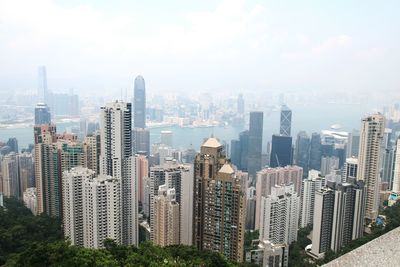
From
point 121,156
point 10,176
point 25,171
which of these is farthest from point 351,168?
point 10,176

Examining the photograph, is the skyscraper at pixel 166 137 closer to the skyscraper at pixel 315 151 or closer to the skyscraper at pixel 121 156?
the skyscraper at pixel 315 151

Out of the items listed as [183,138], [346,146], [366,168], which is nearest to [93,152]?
[183,138]

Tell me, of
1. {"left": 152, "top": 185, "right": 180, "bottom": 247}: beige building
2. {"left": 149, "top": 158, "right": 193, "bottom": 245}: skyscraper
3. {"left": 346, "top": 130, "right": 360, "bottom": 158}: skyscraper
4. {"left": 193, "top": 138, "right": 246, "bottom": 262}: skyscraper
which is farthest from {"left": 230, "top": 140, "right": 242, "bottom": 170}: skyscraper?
{"left": 193, "top": 138, "right": 246, "bottom": 262}: skyscraper

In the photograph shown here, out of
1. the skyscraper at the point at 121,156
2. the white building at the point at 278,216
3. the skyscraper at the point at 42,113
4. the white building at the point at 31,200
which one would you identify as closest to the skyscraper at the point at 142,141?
the skyscraper at the point at 42,113

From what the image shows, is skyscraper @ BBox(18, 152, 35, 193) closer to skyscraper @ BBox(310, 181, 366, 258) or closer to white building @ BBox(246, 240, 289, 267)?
white building @ BBox(246, 240, 289, 267)

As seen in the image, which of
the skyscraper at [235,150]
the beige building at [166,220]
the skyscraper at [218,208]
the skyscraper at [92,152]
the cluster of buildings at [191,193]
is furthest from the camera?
the skyscraper at [235,150]

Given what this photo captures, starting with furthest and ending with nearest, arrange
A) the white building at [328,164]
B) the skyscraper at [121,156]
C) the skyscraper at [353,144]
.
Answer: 1. the white building at [328,164]
2. the skyscraper at [353,144]
3. the skyscraper at [121,156]
